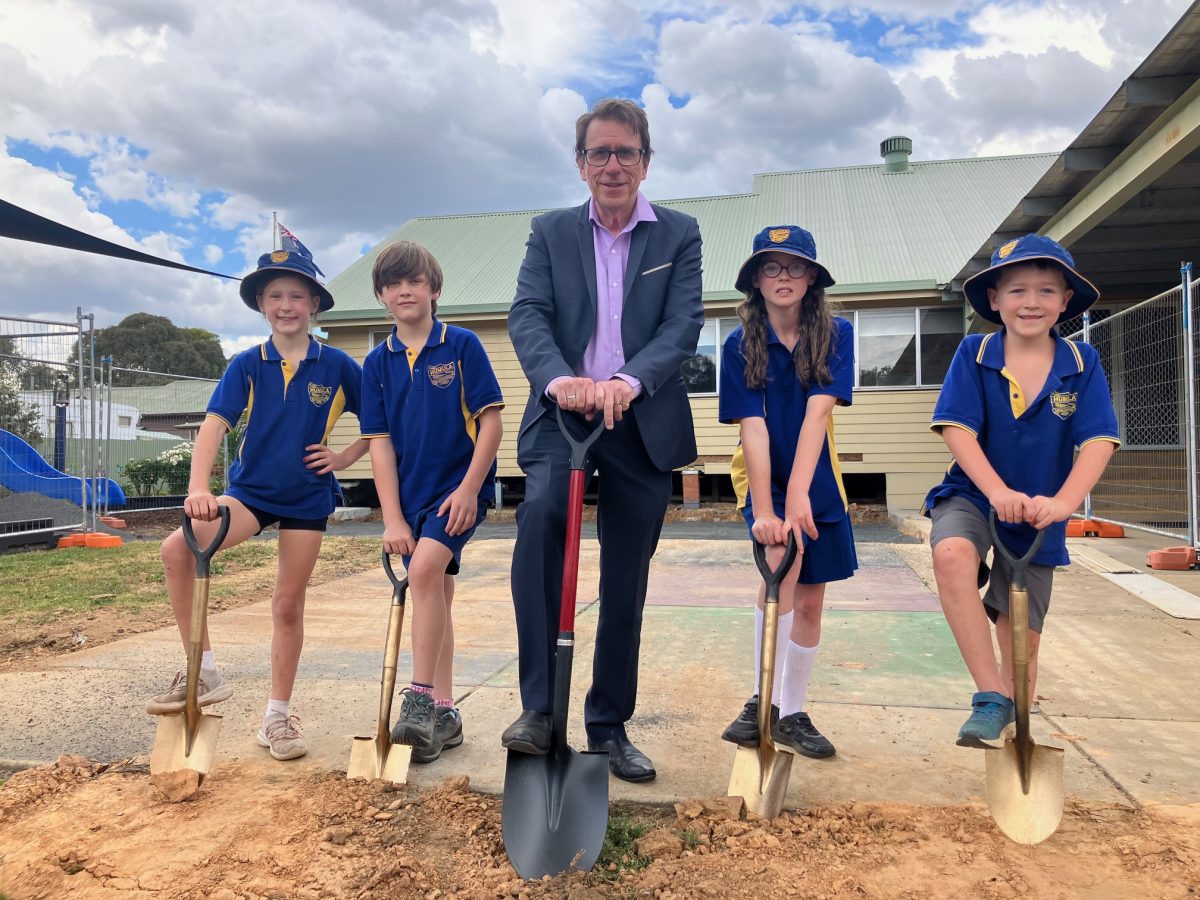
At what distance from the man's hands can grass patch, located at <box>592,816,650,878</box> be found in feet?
3.40

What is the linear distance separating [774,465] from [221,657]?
2878 millimetres

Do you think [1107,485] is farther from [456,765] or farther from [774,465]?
[456,765]

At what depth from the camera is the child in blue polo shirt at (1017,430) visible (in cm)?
243

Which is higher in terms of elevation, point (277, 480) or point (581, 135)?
point (581, 135)

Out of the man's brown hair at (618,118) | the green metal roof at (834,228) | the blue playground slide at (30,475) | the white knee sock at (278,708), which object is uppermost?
the green metal roof at (834,228)

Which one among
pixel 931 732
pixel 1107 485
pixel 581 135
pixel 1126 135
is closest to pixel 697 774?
pixel 931 732

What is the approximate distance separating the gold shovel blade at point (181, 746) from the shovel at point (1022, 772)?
215cm

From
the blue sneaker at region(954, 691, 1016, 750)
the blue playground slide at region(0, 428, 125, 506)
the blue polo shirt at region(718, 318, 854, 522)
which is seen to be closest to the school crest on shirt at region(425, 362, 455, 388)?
the blue polo shirt at region(718, 318, 854, 522)

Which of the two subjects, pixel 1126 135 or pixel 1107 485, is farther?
pixel 1107 485

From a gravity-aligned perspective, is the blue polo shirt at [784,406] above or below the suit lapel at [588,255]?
below

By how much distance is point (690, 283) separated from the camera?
278 centimetres

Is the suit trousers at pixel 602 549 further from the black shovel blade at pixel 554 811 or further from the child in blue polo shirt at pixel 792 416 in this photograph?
the child in blue polo shirt at pixel 792 416

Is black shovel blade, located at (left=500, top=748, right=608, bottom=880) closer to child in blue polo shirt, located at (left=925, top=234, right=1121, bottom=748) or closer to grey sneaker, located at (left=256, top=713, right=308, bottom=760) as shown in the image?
grey sneaker, located at (left=256, top=713, right=308, bottom=760)

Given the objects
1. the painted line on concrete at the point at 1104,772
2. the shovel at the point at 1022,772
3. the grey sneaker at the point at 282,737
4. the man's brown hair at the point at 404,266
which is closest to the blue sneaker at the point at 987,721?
the shovel at the point at 1022,772
